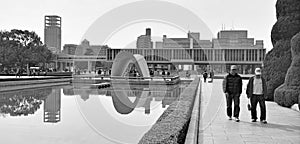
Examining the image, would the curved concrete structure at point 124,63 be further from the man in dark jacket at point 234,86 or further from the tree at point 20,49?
the man in dark jacket at point 234,86

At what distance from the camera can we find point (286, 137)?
21.9 ft

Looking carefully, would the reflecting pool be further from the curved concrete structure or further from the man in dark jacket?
the curved concrete structure

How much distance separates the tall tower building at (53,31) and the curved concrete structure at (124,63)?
2890 inches

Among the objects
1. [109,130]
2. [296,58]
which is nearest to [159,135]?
[109,130]

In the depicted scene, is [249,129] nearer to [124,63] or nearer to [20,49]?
[124,63]

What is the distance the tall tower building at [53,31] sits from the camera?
106 m

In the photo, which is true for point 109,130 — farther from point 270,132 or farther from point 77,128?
point 270,132

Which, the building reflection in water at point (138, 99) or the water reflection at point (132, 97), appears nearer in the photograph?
the building reflection in water at point (138, 99)

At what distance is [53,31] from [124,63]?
272 feet

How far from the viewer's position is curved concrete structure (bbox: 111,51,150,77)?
109 feet

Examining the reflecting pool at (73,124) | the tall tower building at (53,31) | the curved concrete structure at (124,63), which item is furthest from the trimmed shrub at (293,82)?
the tall tower building at (53,31)

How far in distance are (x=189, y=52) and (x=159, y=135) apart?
72.1m

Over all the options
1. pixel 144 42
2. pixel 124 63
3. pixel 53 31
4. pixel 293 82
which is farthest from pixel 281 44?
pixel 53 31

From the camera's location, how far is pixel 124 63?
35.1 meters
